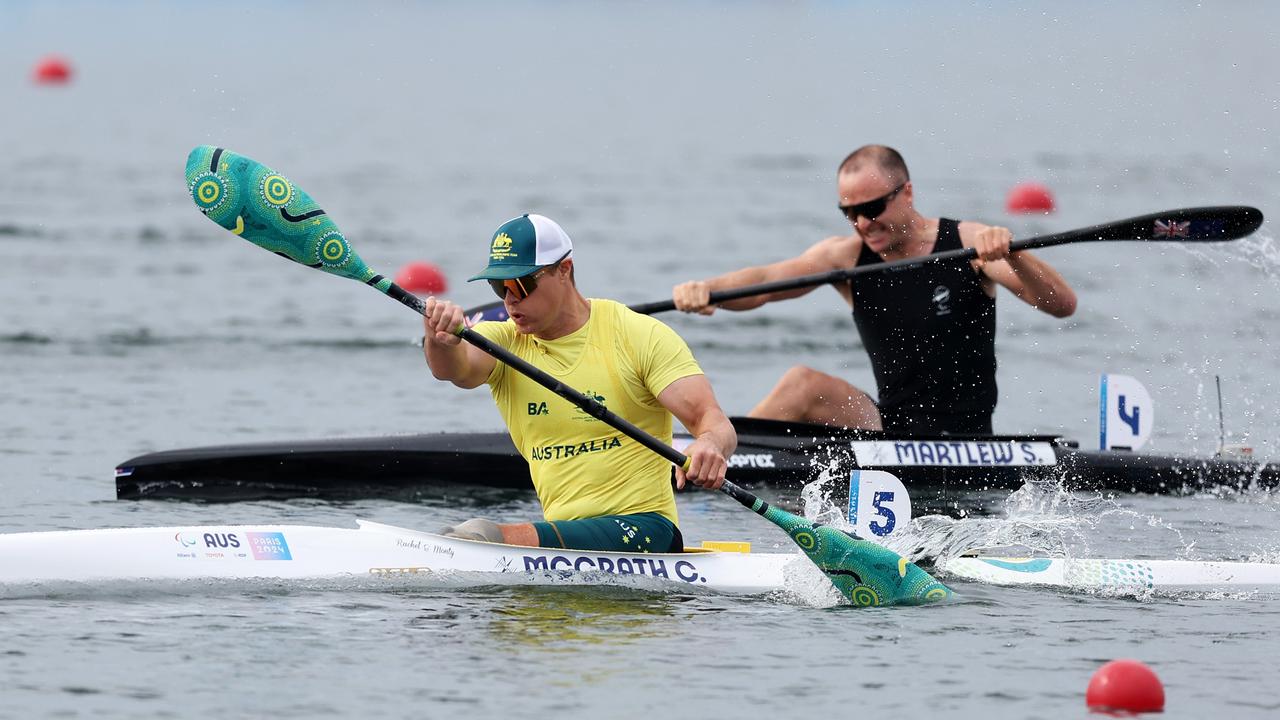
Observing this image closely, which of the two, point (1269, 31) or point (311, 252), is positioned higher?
point (1269, 31)

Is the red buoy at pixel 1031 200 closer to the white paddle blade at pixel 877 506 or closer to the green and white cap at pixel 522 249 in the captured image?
the white paddle blade at pixel 877 506

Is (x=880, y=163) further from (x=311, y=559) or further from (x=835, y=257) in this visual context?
(x=311, y=559)

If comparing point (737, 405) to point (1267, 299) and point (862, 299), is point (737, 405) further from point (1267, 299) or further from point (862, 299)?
point (1267, 299)

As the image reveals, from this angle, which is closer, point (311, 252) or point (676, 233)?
point (311, 252)

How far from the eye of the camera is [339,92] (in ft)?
152

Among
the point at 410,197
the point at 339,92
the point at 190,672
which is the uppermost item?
the point at 339,92

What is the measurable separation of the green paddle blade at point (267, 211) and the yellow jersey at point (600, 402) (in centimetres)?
69

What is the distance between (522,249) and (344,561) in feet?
4.95

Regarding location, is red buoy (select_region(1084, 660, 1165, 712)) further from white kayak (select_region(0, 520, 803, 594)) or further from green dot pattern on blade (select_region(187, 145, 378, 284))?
green dot pattern on blade (select_region(187, 145, 378, 284))

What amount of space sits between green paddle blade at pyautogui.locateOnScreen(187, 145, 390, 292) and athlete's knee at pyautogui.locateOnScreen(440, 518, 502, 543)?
3.33ft

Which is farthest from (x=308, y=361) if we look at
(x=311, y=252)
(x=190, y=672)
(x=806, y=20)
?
(x=806, y=20)

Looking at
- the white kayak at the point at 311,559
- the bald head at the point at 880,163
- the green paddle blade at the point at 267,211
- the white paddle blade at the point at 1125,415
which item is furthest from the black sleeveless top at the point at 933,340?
the green paddle blade at the point at 267,211

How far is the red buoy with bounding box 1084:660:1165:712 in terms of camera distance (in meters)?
5.99

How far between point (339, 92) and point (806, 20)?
177ft
